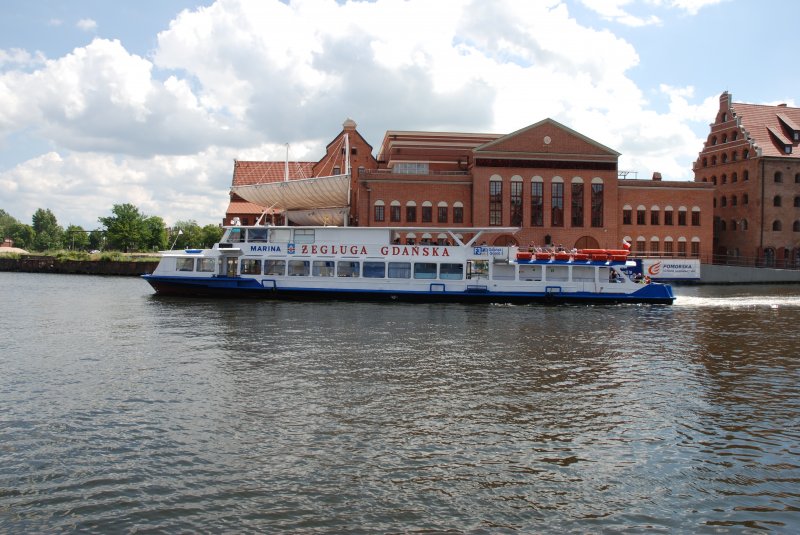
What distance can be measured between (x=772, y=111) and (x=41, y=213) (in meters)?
191

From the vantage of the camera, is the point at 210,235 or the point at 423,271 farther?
the point at 210,235

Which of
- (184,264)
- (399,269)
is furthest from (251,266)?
(399,269)

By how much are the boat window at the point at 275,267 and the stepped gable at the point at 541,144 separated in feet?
105

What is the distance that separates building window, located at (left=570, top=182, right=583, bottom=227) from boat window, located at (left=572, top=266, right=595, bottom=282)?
27678mm

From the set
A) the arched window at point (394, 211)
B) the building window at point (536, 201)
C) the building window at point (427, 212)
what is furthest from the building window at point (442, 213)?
the building window at point (536, 201)

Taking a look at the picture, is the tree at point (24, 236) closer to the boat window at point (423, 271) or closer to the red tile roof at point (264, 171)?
the red tile roof at point (264, 171)

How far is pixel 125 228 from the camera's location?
367 feet

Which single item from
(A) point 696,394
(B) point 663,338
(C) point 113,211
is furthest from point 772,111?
(C) point 113,211

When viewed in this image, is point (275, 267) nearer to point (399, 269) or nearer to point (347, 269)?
point (347, 269)

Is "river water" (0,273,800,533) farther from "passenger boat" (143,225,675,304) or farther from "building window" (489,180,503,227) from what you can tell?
"building window" (489,180,503,227)

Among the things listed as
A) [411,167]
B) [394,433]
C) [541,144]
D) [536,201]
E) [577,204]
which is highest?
[541,144]

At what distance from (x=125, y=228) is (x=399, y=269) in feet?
271

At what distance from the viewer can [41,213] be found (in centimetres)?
19488

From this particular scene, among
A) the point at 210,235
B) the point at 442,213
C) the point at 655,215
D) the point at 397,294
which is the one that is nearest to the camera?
the point at 397,294
